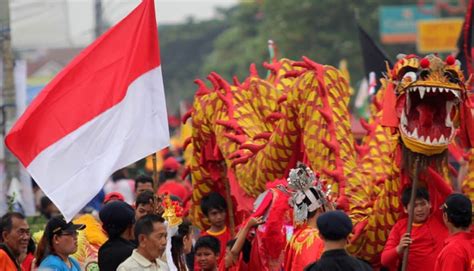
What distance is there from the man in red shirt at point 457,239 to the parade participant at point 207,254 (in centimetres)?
187

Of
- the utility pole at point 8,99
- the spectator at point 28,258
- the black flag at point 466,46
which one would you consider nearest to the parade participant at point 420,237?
the spectator at point 28,258

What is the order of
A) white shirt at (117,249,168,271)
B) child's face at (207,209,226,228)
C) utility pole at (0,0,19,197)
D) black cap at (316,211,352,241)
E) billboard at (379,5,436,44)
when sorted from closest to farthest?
1. black cap at (316,211,352,241)
2. white shirt at (117,249,168,271)
3. child's face at (207,209,226,228)
4. utility pole at (0,0,19,197)
5. billboard at (379,5,436,44)

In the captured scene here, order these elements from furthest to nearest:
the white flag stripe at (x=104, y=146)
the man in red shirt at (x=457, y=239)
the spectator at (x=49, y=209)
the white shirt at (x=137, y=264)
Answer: the spectator at (x=49, y=209)
the man in red shirt at (x=457, y=239)
the white flag stripe at (x=104, y=146)
the white shirt at (x=137, y=264)

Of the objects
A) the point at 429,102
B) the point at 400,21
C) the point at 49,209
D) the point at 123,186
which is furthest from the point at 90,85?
the point at 400,21

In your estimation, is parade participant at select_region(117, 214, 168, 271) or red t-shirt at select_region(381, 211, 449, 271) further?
red t-shirt at select_region(381, 211, 449, 271)

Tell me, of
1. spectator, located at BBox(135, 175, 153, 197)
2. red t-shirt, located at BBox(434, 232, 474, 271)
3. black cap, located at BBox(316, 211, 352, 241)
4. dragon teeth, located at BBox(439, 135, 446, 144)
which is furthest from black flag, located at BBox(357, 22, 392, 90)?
black cap, located at BBox(316, 211, 352, 241)

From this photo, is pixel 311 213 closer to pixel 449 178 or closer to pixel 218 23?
pixel 449 178

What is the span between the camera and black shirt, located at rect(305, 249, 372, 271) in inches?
351

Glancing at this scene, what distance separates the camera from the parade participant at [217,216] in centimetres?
1382

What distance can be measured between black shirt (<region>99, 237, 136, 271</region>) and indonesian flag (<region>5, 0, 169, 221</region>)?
444 millimetres

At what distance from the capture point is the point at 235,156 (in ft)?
48.1

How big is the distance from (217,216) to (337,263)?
516cm

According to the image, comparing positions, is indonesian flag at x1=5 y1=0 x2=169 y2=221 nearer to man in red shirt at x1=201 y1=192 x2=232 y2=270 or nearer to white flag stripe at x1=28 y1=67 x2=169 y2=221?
white flag stripe at x1=28 y1=67 x2=169 y2=221

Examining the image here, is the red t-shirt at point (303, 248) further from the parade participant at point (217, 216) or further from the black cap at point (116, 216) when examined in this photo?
the parade participant at point (217, 216)
